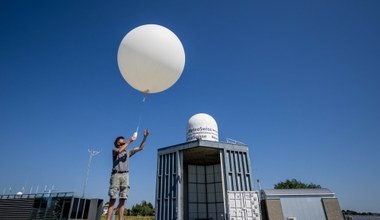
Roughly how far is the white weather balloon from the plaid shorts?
2.34 m

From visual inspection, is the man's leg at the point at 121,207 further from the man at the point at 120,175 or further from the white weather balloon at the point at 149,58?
the white weather balloon at the point at 149,58

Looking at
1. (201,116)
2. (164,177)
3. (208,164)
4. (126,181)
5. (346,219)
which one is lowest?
(346,219)

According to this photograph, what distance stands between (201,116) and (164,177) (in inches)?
289

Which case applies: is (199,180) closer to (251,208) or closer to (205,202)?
(205,202)

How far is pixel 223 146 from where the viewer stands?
20.9m

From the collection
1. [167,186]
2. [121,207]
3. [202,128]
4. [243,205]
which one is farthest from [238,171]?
[121,207]

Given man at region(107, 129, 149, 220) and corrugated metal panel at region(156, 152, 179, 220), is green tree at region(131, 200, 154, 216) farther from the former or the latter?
man at region(107, 129, 149, 220)

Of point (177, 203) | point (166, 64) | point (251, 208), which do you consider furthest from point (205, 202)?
point (166, 64)

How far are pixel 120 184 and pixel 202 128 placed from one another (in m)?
18.9

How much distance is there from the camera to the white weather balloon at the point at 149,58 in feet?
17.5

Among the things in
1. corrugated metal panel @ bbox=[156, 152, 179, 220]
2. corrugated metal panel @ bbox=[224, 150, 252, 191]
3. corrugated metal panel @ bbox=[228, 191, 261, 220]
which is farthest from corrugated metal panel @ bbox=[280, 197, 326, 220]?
corrugated metal panel @ bbox=[156, 152, 179, 220]

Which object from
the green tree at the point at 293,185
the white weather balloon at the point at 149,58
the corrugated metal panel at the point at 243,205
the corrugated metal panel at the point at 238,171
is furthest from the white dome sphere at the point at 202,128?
the green tree at the point at 293,185

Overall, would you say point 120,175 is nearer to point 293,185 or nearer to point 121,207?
point 121,207

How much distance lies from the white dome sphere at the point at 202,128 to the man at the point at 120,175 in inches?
717
